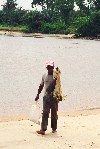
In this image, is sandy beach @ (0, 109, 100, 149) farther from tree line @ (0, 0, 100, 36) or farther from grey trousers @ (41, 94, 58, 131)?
tree line @ (0, 0, 100, 36)

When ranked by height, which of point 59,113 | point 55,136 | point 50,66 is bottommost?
point 59,113

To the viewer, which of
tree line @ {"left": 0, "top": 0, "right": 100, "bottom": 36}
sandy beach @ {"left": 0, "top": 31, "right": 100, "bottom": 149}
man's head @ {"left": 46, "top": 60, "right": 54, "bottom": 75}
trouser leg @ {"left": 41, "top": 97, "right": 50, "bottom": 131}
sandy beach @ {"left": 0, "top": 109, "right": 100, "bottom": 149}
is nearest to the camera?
sandy beach @ {"left": 0, "top": 109, "right": 100, "bottom": 149}

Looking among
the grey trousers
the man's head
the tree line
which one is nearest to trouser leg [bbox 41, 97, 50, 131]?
the grey trousers

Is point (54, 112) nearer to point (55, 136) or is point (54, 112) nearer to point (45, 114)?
point (45, 114)

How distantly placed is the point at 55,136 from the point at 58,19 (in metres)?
88.4

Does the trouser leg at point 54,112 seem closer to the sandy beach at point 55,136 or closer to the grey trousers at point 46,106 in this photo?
the grey trousers at point 46,106

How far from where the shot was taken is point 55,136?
8922mm

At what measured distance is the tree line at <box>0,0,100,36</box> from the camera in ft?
271

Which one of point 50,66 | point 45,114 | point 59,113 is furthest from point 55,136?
point 59,113

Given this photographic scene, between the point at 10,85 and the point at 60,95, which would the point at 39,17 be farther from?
the point at 60,95

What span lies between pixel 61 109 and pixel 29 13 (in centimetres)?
7794

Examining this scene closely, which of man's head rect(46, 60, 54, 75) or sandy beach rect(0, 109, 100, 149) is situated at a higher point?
man's head rect(46, 60, 54, 75)

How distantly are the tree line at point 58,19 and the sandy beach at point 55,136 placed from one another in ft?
238

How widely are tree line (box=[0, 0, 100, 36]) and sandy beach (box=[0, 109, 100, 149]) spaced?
72431 millimetres
